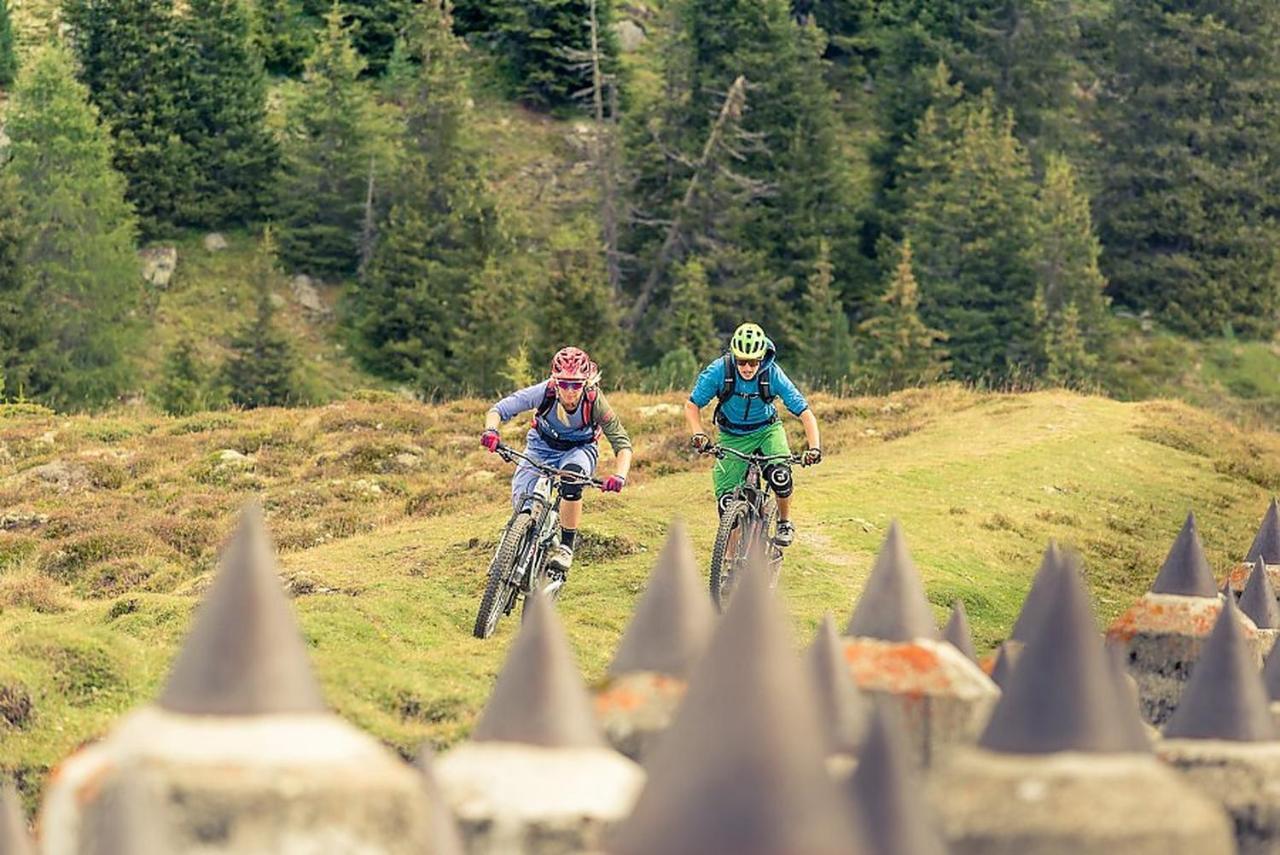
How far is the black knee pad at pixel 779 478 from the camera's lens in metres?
21.6

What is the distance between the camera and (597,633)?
72.6 feet

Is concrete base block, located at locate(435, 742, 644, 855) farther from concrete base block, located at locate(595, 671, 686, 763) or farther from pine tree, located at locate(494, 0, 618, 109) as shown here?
pine tree, located at locate(494, 0, 618, 109)

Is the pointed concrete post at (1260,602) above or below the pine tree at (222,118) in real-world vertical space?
above

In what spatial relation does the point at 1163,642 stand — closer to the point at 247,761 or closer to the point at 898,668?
the point at 898,668

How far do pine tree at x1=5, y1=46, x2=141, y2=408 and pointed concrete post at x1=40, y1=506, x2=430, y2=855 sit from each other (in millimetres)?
50317

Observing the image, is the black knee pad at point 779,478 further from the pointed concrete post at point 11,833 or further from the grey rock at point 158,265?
the grey rock at point 158,265

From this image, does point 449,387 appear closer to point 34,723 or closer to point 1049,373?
point 1049,373

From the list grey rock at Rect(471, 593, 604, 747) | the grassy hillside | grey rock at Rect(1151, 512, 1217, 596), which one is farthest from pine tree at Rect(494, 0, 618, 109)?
grey rock at Rect(471, 593, 604, 747)

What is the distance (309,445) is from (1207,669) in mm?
24188

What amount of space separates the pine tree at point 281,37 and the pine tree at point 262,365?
20.2 m

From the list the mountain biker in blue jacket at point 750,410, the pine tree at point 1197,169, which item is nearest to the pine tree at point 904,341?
the pine tree at point 1197,169

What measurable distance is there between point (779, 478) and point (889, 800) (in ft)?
39.4

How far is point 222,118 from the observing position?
68.7 meters

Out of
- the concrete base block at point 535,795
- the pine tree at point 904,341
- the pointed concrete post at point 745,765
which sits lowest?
the pine tree at point 904,341
